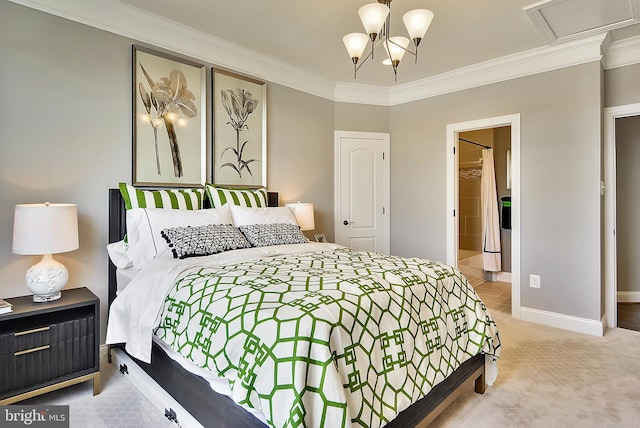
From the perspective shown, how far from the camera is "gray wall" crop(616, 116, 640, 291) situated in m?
4.09

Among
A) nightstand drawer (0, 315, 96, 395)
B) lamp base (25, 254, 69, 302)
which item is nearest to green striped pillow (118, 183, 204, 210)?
lamp base (25, 254, 69, 302)

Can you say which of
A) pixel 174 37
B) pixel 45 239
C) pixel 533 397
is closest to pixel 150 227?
pixel 45 239

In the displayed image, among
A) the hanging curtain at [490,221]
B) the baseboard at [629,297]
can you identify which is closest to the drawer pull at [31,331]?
the hanging curtain at [490,221]

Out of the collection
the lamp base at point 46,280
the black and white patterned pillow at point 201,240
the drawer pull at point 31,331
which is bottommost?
the drawer pull at point 31,331

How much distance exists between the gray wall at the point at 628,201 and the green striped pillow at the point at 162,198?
479 cm

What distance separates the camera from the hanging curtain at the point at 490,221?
16.6 feet

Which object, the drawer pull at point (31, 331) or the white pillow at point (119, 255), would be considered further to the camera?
the white pillow at point (119, 255)

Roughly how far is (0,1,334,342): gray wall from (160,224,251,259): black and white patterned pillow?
735 millimetres

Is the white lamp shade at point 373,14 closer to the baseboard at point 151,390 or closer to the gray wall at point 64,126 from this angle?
the gray wall at point 64,126

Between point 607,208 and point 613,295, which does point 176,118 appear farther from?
point 613,295

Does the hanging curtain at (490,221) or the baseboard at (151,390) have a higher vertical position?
the hanging curtain at (490,221)

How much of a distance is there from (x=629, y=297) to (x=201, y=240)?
4.92 metres

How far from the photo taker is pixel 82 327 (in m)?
2.09

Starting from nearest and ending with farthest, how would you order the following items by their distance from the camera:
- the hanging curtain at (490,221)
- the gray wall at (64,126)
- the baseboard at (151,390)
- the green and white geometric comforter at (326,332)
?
the green and white geometric comforter at (326,332) → the baseboard at (151,390) → the gray wall at (64,126) → the hanging curtain at (490,221)
